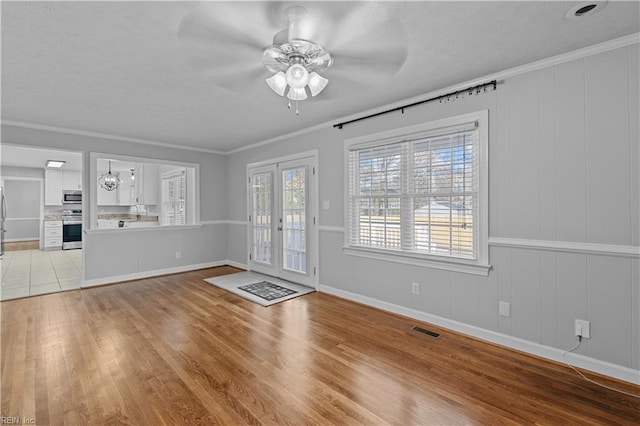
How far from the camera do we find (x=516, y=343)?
8.56 feet

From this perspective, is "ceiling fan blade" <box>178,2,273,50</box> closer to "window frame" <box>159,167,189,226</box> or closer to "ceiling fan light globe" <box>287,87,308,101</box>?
"ceiling fan light globe" <box>287,87,308,101</box>

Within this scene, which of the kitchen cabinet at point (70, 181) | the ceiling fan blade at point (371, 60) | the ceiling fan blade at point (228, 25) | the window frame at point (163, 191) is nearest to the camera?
the ceiling fan blade at point (228, 25)

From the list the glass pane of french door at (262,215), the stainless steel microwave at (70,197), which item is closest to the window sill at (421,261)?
the glass pane of french door at (262,215)

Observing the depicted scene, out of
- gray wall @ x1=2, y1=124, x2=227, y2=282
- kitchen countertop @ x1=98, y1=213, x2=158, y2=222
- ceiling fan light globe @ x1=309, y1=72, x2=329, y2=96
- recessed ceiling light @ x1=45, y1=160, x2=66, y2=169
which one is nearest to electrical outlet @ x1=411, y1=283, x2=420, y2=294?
ceiling fan light globe @ x1=309, y1=72, x2=329, y2=96

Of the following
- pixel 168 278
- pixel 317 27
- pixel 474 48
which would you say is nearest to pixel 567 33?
pixel 474 48

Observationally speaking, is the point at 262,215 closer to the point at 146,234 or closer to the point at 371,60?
the point at 146,234

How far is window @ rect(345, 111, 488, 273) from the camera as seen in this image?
287cm

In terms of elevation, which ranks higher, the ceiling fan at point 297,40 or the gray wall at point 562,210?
the ceiling fan at point 297,40

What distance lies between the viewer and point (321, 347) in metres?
2.67

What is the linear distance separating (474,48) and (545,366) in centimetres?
257

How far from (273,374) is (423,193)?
228 cm

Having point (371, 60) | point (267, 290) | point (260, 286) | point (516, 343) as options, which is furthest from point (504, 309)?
point (260, 286)

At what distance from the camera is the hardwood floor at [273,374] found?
1807 mm

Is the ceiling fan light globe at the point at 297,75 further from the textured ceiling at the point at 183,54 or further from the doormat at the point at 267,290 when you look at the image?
the doormat at the point at 267,290
